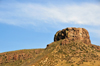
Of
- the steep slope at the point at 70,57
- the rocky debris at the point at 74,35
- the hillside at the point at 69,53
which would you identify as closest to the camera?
the steep slope at the point at 70,57

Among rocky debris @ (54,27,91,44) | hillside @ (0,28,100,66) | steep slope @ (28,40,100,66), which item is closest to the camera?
steep slope @ (28,40,100,66)

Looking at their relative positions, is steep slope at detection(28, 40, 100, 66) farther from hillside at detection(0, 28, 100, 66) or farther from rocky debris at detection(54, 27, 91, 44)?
rocky debris at detection(54, 27, 91, 44)

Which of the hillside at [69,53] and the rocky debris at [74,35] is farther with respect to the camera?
the rocky debris at [74,35]

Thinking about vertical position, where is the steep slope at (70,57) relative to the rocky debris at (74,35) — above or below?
below

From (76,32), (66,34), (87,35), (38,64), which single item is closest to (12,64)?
(38,64)

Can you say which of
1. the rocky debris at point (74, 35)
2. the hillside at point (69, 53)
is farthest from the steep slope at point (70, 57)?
the rocky debris at point (74, 35)

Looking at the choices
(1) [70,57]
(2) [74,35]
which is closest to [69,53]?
(1) [70,57]

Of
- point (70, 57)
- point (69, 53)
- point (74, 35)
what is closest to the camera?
point (70, 57)

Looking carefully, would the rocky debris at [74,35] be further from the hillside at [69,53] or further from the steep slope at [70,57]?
the steep slope at [70,57]

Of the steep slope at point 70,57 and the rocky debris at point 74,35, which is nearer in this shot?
the steep slope at point 70,57

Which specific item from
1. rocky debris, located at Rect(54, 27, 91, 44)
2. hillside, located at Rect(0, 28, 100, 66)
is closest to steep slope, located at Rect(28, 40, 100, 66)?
hillside, located at Rect(0, 28, 100, 66)

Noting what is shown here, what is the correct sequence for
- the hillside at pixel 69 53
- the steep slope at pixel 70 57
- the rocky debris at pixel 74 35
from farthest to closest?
the rocky debris at pixel 74 35 < the hillside at pixel 69 53 < the steep slope at pixel 70 57

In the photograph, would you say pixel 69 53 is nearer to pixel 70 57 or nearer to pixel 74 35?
pixel 70 57

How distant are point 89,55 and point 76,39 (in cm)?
1315
